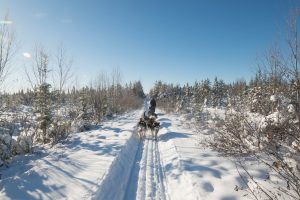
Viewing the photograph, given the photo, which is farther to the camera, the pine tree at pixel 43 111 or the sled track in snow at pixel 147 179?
the pine tree at pixel 43 111

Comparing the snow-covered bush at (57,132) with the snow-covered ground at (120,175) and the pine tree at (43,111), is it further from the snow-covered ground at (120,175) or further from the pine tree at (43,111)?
the snow-covered ground at (120,175)

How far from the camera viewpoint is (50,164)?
22.5 ft

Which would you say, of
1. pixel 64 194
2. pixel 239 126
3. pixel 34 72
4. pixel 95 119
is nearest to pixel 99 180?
pixel 64 194

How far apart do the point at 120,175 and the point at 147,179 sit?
0.81 metres

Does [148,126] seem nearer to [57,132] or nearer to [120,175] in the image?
[57,132]

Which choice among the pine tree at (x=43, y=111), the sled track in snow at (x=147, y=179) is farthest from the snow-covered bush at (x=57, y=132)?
the sled track in snow at (x=147, y=179)

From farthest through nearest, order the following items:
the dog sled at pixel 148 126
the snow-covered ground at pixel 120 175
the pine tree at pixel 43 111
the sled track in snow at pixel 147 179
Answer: the dog sled at pixel 148 126 → the pine tree at pixel 43 111 → the sled track in snow at pixel 147 179 → the snow-covered ground at pixel 120 175

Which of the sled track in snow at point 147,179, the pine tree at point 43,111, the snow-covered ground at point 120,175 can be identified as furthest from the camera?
the pine tree at point 43,111

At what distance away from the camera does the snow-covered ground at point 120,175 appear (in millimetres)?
5109

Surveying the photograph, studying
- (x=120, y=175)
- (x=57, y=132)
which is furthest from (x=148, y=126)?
(x=120, y=175)

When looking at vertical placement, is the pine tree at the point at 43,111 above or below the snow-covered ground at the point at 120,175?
above

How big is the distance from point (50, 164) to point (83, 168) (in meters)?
1.03

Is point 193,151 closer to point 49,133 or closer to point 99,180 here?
point 99,180

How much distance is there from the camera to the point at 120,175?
22.1ft
